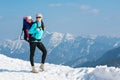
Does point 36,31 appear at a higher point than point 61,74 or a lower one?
higher

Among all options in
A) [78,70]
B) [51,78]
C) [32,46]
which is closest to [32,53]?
[32,46]

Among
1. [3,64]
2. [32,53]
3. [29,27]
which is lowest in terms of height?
[3,64]

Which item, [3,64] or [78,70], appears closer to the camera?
[78,70]

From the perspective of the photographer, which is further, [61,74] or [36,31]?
[61,74]

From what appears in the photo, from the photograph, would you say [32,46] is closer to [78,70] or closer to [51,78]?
[51,78]

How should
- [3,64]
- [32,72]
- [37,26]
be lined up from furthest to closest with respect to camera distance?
[3,64] → [32,72] → [37,26]

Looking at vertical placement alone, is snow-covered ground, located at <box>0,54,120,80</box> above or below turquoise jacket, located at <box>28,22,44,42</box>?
below

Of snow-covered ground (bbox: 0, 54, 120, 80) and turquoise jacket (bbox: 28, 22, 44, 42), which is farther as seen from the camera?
snow-covered ground (bbox: 0, 54, 120, 80)

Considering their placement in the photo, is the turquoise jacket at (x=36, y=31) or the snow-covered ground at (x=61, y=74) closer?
the turquoise jacket at (x=36, y=31)

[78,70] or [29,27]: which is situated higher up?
[29,27]

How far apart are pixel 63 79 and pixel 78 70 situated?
1716 mm

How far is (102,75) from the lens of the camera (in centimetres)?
1683

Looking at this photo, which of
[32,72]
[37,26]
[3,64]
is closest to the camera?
[37,26]

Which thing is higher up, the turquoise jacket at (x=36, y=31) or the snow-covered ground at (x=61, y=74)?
the turquoise jacket at (x=36, y=31)
